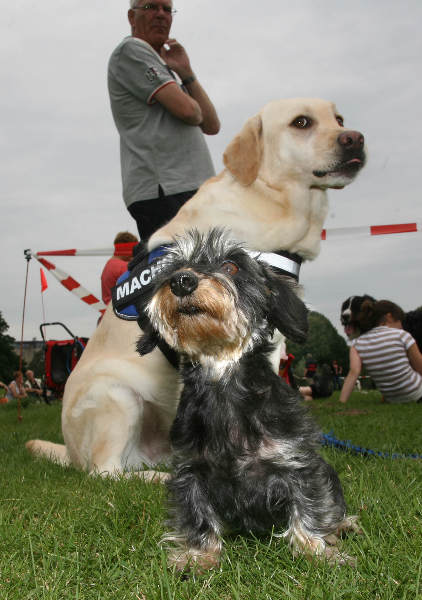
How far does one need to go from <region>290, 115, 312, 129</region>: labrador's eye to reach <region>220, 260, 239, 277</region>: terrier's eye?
6.70 feet

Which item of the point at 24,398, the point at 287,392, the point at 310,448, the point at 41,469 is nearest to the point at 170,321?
the point at 287,392

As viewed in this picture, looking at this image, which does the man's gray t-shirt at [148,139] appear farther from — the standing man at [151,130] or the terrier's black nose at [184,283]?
the terrier's black nose at [184,283]

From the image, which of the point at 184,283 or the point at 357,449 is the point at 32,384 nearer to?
the point at 357,449

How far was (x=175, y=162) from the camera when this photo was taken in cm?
532

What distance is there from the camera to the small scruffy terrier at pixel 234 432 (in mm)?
2400

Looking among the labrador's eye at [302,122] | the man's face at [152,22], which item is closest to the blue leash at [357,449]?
the labrador's eye at [302,122]

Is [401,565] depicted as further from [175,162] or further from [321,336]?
[321,336]

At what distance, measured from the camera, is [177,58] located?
566cm

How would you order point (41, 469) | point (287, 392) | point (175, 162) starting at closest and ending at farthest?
point (287, 392) → point (41, 469) → point (175, 162)

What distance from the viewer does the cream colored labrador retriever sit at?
411 centimetres

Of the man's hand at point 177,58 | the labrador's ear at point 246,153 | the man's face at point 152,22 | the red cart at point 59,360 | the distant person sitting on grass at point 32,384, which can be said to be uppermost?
the man's face at point 152,22

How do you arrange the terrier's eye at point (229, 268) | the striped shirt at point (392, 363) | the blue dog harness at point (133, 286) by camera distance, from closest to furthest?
the terrier's eye at point (229, 268), the blue dog harness at point (133, 286), the striped shirt at point (392, 363)

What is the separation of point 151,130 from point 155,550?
12.6 feet

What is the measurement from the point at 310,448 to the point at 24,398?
15.3 m
